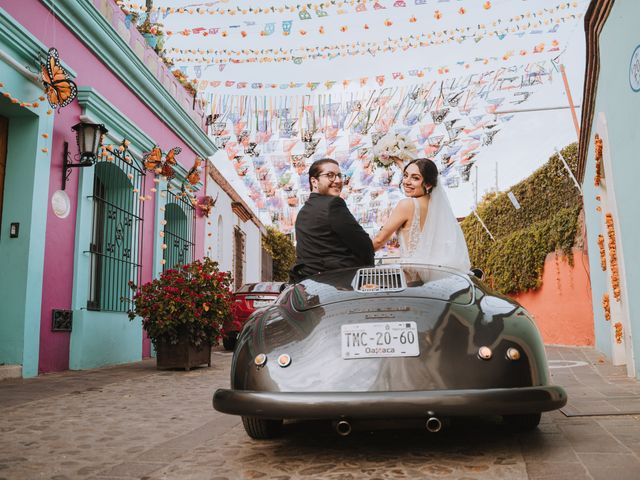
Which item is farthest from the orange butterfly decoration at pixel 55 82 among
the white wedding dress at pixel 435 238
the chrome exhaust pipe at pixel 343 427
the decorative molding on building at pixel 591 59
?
the decorative molding on building at pixel 591 59

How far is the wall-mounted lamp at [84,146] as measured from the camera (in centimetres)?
652

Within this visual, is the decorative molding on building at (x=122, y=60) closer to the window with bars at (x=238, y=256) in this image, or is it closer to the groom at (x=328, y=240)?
the groom at (x=328, y=240)

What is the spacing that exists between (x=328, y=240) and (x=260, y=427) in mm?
1170

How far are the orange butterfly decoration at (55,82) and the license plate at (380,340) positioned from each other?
4.87 meters

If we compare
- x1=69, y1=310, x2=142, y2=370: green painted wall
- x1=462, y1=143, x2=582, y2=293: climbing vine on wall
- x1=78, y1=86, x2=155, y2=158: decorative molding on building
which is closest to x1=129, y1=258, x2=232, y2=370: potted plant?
x1=69, y1=310, x2=142, y2=370: green painted wall

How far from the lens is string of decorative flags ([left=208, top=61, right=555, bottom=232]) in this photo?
1005 cm

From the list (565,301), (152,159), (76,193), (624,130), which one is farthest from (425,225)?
(565,301)

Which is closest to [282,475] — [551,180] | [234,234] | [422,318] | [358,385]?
[358,385]

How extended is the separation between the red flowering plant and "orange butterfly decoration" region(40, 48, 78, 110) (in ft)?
7.66

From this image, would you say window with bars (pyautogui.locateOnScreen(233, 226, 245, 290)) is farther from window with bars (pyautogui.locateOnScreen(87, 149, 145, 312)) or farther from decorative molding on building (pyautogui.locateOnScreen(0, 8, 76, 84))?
decorative molding on building (pyautogui.locateOnScreen(0, 8, 76, 84))

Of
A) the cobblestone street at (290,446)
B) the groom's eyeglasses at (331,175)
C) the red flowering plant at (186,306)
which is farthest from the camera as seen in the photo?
the red flowering plant at (186,306)

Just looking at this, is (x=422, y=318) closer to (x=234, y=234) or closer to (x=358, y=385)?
(x=358, y=385)

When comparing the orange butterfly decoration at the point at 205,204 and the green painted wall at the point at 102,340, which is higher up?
the orange butterfly decoration at the point at 205,204

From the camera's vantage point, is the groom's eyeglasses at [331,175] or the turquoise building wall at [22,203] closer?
the groom's eyeglasses at [331,175]
